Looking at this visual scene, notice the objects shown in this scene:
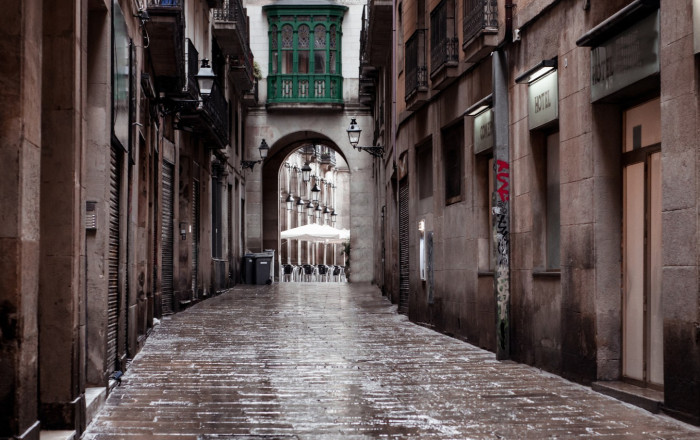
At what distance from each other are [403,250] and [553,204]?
10863 millimetres

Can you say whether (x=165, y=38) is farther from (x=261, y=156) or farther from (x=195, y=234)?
(x=261, y=156)

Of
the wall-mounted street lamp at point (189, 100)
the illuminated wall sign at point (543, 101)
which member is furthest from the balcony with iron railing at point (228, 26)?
the illuminated wall sign at point (543, 101)

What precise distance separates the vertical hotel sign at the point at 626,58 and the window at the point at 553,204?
187 cm

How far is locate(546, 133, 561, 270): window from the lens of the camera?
1154cm

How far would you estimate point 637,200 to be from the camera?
30.6 feet

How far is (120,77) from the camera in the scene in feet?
33.8

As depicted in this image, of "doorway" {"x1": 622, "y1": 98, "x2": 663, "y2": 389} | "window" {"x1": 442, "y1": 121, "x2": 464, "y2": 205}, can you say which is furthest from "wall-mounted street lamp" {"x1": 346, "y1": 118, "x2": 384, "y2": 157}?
"doorway" {"x1": 622, "y1": 98, "x2": 663, "y2": 389}

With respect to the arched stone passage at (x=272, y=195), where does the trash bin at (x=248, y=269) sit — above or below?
below

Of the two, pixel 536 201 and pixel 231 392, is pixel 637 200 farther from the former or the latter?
pixel 231 392

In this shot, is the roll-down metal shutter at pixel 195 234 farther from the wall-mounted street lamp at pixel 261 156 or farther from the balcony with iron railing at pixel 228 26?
the wall-mounted street lamp at pixel 261 156

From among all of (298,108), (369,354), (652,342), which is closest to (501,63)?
(369,354)

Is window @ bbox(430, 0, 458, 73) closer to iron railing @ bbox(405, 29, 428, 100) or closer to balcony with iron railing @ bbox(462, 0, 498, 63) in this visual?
iron railing @ bbox(405, 29, 428, 100)

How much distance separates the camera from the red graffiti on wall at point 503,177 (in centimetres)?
1255

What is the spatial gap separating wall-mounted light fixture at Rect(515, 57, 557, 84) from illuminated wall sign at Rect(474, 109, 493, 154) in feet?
6.48
